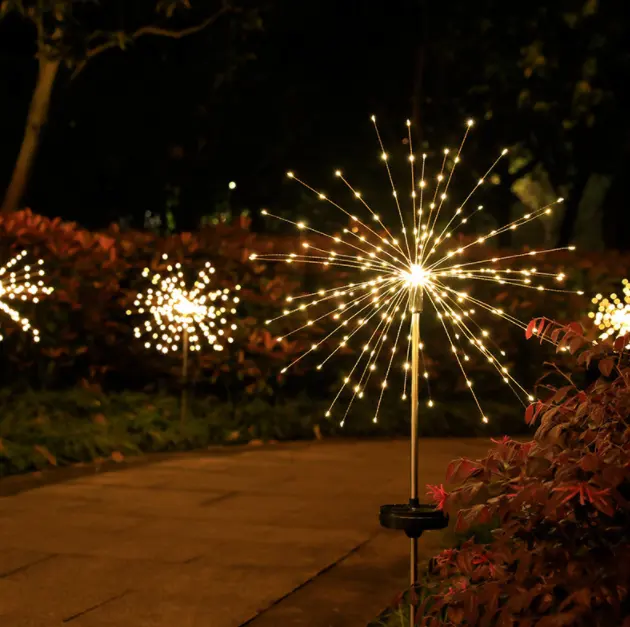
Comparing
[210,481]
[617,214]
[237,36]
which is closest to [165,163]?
[237,36]

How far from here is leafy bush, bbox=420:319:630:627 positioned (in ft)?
12.0

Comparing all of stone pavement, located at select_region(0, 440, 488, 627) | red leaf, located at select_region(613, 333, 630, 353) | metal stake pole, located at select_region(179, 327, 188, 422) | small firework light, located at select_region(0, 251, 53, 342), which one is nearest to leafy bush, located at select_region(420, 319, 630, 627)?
red leaf, located at select_region(613, 333, 630, 353)

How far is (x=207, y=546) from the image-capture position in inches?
280

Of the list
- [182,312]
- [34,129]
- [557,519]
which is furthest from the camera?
[34,129]

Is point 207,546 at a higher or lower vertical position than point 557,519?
lower

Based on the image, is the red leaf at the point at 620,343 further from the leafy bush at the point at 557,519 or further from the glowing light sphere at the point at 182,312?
the glowing light sphere at the point at 182,312

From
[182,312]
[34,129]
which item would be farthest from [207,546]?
[34,129]

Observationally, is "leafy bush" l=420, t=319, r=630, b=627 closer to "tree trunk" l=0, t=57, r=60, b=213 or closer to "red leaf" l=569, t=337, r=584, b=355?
"red leaf" l=569, t=337, r=584, b=355

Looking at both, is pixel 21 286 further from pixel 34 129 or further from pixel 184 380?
pixel 34 129

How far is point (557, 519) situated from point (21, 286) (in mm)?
9099

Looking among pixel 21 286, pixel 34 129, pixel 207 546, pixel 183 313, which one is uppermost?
pixel 34 129

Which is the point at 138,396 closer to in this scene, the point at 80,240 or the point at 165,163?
the point at 80,240

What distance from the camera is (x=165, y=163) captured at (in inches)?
933

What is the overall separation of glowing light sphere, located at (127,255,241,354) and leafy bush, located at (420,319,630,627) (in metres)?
8.33
